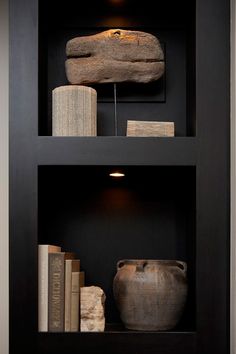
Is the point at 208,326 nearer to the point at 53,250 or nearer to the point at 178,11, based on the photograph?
the point at 53,250

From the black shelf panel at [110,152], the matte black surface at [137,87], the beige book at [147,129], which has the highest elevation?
the matte black surface at [137,87]

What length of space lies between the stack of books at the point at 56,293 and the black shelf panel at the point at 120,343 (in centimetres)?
6

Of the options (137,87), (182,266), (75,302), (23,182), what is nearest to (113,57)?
(137,87)

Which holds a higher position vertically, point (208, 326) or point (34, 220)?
point (34, 220)

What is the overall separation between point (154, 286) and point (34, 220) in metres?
0.55

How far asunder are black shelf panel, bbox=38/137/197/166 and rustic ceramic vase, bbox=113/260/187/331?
431mm

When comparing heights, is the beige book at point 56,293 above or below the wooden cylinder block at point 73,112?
below

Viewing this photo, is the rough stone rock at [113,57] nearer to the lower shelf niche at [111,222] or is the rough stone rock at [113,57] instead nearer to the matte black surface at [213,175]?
the matte black surface at [213,175]

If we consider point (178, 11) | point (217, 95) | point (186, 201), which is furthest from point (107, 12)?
point (186, 201)

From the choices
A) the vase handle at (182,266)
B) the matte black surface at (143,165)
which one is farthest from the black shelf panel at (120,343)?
the vase handle at (182,266)

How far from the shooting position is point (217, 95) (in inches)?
102

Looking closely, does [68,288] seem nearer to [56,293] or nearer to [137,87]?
[56,293]

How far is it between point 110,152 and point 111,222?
0.47m

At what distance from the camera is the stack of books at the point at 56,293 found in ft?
8.52
